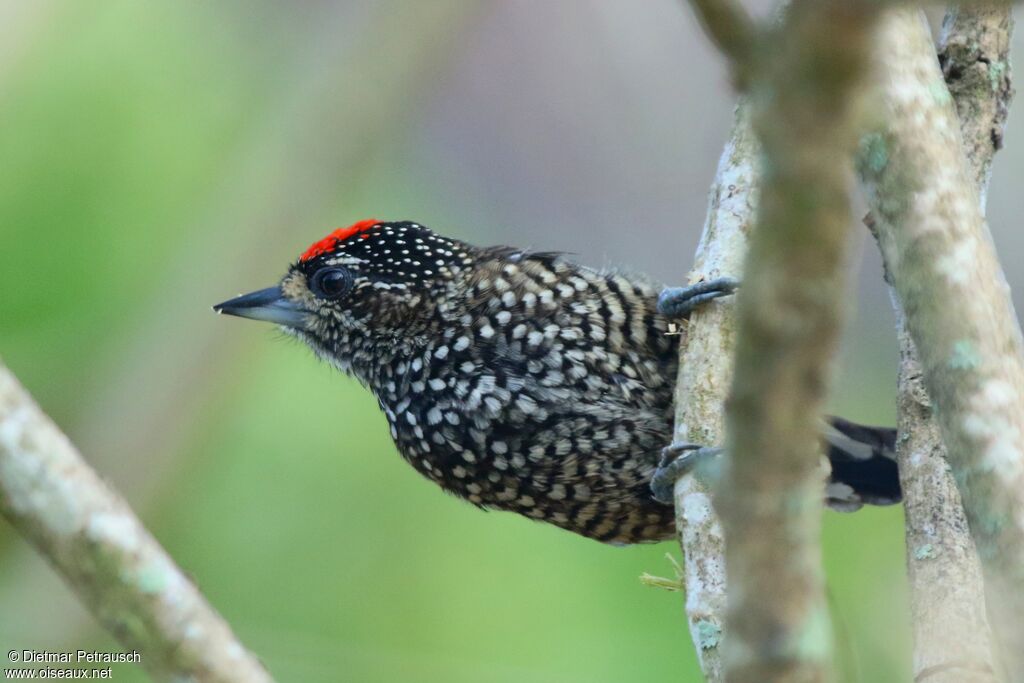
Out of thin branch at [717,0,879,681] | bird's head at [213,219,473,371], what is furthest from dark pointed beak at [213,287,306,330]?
thin branch at [717,0,879,681]

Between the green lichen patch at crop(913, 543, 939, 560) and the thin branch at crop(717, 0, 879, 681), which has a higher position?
the green lichen patch at crop(913, 543, 939, 560)

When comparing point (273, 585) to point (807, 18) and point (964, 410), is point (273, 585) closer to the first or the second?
point (964, 410)

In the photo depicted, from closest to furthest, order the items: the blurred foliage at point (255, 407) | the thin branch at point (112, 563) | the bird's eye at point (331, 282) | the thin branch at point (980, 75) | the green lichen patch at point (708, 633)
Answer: the thin branch at point (112, 563) < the green lichen patch at point (708, 633) < the thin branch at point (980, 75) < the bird's eye at point (331, 282) < the blurred foliage at point (255, 407)

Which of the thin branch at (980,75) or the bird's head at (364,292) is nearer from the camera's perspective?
the thin branch at (980,75)

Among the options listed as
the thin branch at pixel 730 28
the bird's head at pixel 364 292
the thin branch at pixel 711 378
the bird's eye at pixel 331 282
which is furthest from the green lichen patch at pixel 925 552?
the bird's eye at pixel 331 282

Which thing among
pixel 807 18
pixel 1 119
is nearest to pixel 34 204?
pixel 1 119

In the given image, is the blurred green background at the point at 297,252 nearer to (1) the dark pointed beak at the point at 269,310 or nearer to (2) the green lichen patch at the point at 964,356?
(1) the dark pointed beak at the point at 269,310

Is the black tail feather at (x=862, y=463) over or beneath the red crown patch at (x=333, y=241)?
beneath

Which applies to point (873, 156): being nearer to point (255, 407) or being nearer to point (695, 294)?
point (695, 294)

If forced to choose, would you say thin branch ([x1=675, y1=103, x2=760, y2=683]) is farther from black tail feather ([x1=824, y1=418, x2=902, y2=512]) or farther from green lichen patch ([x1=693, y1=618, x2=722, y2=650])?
black tail feather ([x1=824, y1=418, x2=902, y2=512])
